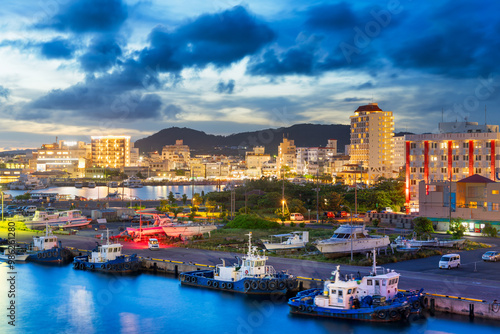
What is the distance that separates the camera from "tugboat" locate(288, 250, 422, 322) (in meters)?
20.4

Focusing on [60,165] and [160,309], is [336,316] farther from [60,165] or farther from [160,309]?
[60,165]

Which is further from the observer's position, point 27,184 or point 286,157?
point 286,157

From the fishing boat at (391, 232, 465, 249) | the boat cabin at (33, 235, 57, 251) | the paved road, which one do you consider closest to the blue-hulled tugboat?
the boat cabin at (33, 235, 57, 251)

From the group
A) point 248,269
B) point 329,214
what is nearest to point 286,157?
point 329,214

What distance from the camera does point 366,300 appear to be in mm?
20766

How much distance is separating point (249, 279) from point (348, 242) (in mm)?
7652

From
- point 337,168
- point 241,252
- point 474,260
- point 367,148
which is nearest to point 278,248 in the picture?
point 241,252

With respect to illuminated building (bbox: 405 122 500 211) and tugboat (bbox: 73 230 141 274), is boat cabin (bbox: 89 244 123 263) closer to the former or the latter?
tugboat (bbox: 73 230 141 274)

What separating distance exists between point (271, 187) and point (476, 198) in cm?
3851

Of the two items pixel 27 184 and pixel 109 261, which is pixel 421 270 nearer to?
pixel 109 261

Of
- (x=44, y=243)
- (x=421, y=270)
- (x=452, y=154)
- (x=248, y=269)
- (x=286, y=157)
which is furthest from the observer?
(x=286, y=157)

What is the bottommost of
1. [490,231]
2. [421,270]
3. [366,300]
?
[366,300]

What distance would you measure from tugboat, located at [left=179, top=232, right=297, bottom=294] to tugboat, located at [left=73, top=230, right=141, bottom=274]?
4734 mm

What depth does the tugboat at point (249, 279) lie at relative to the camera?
24.3 m
